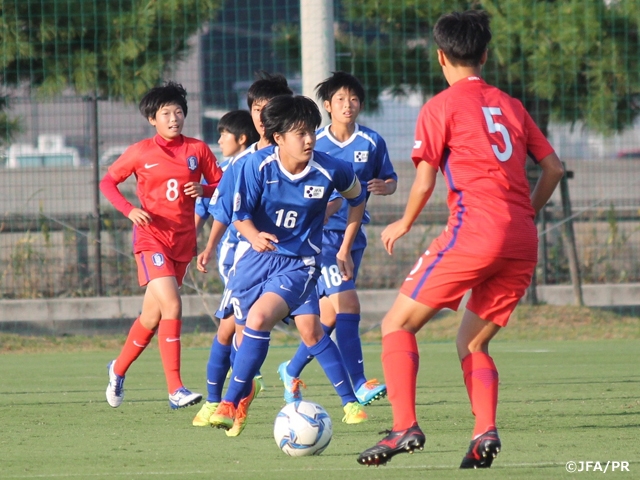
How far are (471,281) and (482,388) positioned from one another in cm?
44

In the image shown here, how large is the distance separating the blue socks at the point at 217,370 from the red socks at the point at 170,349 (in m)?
0.30

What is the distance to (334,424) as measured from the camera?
237 inches

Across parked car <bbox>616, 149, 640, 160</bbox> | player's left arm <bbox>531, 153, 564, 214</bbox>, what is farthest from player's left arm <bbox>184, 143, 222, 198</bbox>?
parked car <bbox>616, 149, 640, 160</bbox>

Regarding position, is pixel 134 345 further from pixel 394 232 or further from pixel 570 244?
pixel 570 244

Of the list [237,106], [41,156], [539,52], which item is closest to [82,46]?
[41,156]

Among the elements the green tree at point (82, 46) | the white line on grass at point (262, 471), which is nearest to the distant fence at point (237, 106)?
the green tree at point (82, 46)

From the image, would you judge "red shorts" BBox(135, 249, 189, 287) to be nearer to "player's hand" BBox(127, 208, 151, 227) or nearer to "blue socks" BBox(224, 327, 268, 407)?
"player's hand" BBox(127, 208, 151, 227)

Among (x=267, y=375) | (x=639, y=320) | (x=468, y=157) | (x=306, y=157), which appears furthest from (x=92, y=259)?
(x=468, y=157)

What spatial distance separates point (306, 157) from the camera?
5.67m

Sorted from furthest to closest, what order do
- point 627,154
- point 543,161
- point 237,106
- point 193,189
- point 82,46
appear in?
point 627,154
point 237,106
point 82,46
point 193,189
point 543,161

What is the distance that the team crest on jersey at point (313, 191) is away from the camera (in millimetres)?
5770

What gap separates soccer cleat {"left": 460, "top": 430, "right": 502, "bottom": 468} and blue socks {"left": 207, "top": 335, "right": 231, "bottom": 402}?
2.32 metres

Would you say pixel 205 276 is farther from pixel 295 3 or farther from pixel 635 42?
pixel 635 42

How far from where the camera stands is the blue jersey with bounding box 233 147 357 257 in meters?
5.70
